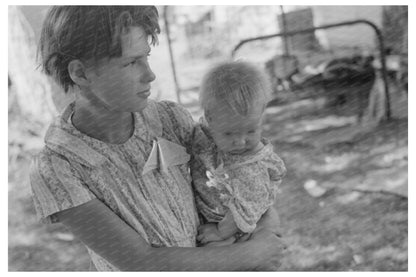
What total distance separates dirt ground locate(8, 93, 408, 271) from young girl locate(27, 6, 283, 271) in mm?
1004

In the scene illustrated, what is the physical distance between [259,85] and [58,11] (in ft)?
0.98

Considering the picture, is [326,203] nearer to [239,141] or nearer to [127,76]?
[239,141]

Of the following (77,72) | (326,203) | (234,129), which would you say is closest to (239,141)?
(234,129)

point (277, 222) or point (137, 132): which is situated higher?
point (137, 132)

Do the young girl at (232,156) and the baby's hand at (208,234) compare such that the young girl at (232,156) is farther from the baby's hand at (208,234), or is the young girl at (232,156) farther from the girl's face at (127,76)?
the girl's face at (127,76)

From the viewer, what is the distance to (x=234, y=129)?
789mm

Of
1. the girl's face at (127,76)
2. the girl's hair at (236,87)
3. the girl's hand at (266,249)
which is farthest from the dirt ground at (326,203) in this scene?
the girl's face at (127,76)

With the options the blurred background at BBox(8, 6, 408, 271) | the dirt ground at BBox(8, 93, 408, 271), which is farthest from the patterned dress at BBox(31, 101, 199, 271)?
the dirt ground at BBox(8, 93, 408, 271)

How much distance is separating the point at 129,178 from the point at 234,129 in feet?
0.56

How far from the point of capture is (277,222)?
0.86m

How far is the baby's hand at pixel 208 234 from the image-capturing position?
0.81 m
